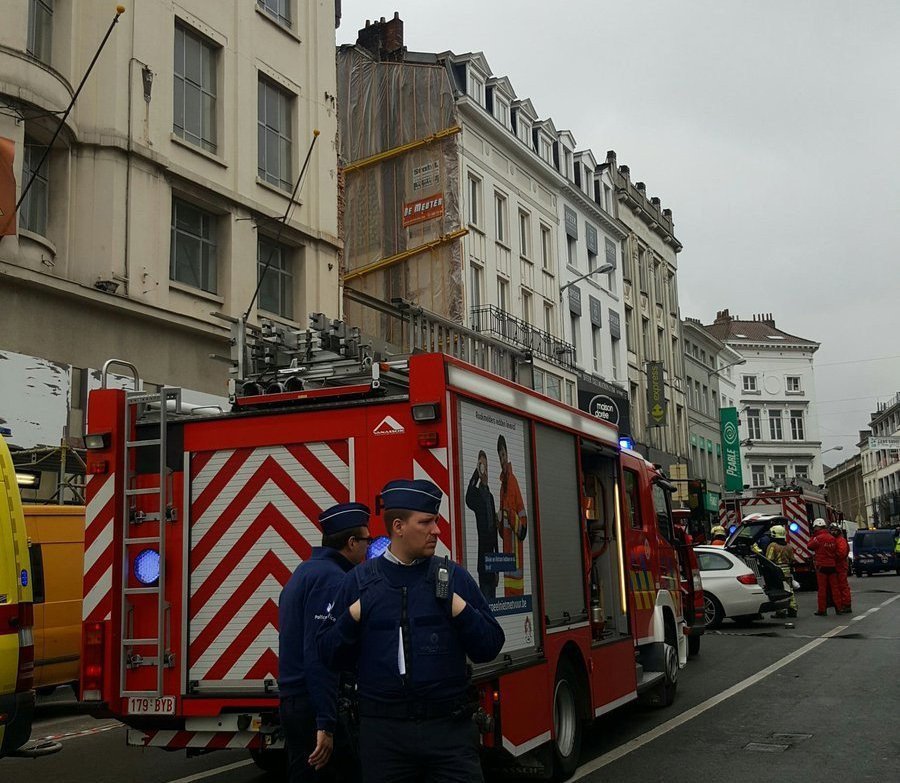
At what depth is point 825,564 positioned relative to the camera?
20.9m

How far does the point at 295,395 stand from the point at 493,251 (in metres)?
26.4

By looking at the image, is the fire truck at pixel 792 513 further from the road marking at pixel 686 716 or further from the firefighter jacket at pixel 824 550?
the road marking at pixel 686 716

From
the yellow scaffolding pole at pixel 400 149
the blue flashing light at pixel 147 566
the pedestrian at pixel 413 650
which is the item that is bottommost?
the pedestrian at pixel 413 650

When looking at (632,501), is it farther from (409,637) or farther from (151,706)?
(409,637)

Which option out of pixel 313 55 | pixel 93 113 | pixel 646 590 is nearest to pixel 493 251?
pixel 313 55

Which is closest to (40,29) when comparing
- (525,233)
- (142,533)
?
(142,533)

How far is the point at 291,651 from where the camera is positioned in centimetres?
525

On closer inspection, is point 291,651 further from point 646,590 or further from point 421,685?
point 646,590

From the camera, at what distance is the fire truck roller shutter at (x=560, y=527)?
7867 millimetres

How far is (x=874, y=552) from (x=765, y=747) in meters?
39.0

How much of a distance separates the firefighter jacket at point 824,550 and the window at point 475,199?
1534cm

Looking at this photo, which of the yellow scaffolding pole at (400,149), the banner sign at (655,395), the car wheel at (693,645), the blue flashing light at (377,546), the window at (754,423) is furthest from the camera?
the window at (754,423)

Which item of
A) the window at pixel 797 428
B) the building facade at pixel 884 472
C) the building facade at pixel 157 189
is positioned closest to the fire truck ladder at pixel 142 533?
A: the building facade at pixel 157 189

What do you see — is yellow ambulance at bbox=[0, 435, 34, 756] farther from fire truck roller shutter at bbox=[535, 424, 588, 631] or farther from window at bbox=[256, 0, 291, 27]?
window at bbox=[256, 0, 291, 27]
